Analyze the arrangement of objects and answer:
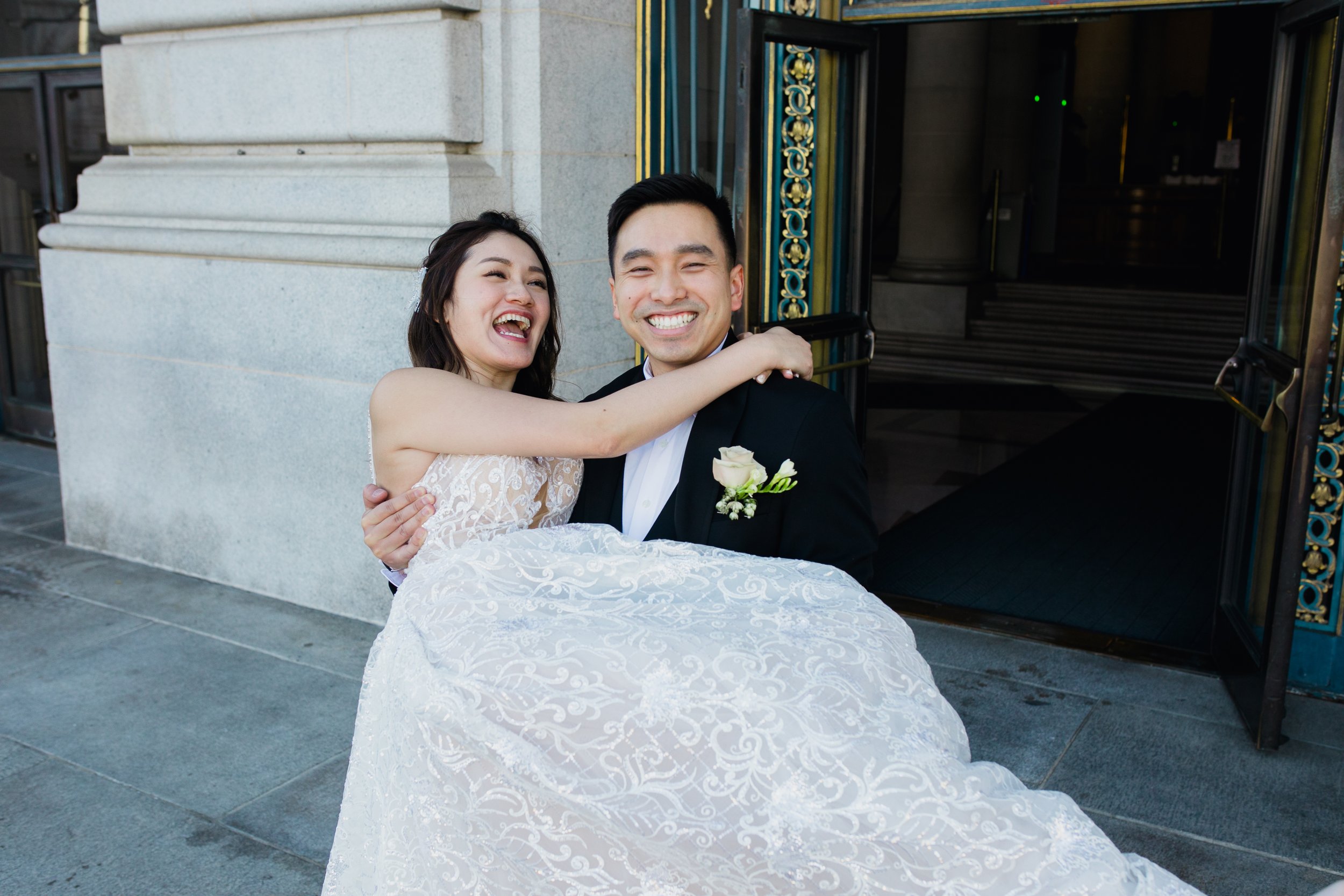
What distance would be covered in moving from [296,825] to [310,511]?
220 centimetres

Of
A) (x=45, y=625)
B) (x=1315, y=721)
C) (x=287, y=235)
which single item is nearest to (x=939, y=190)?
(x=287, y=235)

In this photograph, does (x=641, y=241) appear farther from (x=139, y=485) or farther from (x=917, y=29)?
(x=917, y=29)

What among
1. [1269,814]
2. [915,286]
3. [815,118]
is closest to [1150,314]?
[915,286]

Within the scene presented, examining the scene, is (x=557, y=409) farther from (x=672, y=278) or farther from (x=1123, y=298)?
(x=1123, y=298)

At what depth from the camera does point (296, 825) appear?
3.79 metres

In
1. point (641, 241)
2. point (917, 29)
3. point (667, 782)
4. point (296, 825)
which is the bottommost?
point (296, 825)

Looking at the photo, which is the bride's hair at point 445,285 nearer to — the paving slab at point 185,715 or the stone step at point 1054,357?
the paving slab at point 185,715

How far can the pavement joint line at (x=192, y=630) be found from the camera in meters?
5.04

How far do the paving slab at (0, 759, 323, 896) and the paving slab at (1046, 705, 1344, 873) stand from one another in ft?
8.92

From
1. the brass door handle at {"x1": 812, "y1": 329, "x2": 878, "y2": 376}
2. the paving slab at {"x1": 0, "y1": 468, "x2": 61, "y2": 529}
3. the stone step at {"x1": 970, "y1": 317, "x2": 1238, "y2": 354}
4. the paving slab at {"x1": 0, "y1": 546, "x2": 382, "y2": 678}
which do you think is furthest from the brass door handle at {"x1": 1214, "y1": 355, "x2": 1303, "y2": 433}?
the stone step at {"x1": 970, "y1": 317, "x2": 1238, "y2": 354}

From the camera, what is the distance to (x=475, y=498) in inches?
112

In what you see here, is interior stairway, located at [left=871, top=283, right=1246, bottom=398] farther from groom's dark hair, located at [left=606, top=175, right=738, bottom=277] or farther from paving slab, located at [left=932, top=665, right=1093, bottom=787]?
groom's dark hair, located at [left=606, top=175, right=738, bottom=277]

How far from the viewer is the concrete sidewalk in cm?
359

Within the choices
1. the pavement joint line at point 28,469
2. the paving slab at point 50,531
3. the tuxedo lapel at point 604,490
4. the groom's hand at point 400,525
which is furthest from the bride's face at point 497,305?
the pavement joint line at point 28,469
